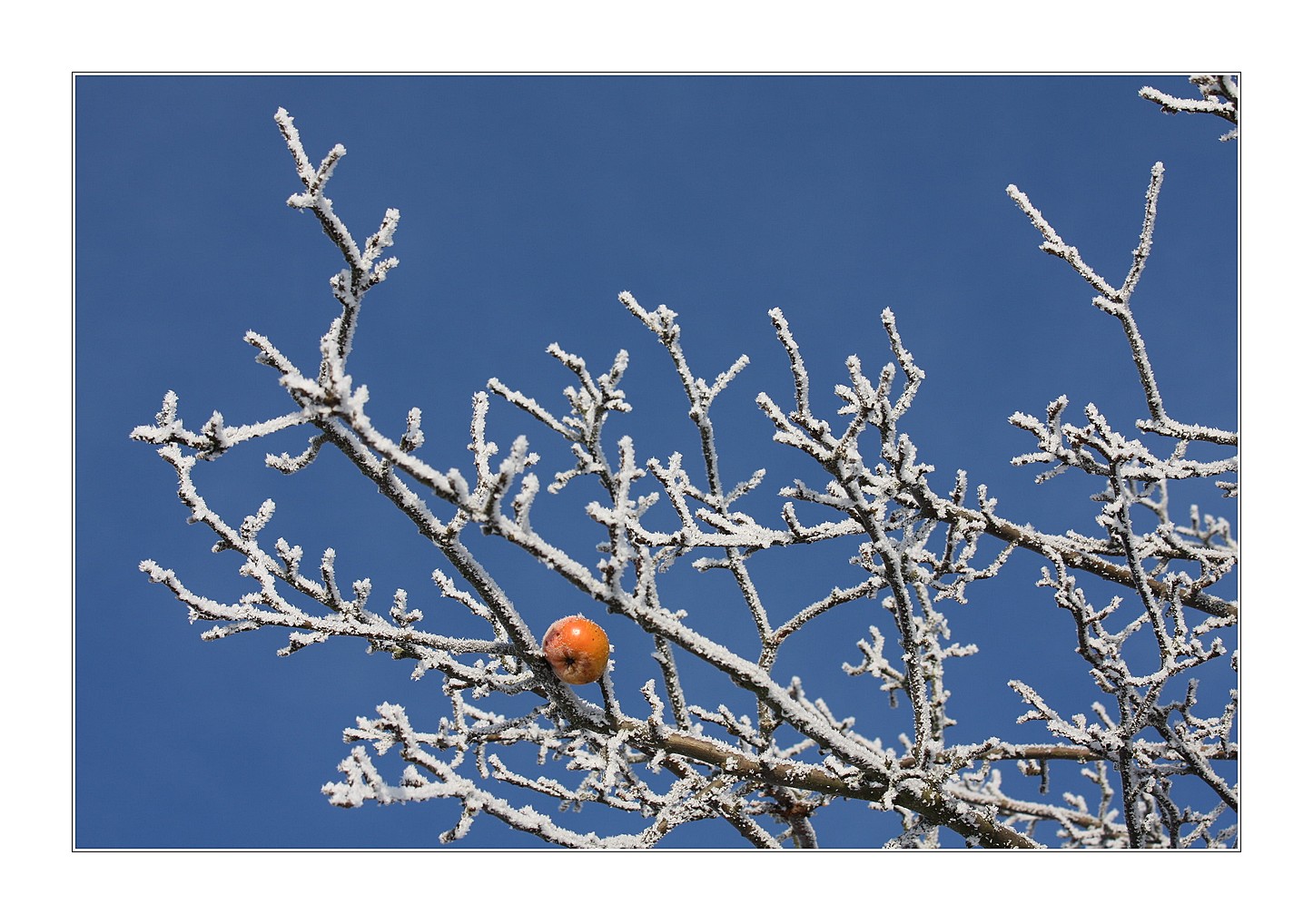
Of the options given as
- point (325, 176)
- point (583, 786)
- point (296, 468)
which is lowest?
point (583, 786)

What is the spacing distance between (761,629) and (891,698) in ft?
6.06

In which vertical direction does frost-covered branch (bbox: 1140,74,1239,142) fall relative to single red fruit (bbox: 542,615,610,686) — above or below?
above

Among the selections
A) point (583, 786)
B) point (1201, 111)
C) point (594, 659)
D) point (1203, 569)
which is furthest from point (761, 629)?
point (1201, 111)

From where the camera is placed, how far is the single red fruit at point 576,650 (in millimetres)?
3510

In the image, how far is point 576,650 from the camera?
3.51 meters

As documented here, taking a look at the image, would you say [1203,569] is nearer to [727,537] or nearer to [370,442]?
[727,537]

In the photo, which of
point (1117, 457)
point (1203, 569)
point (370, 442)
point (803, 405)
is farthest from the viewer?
point (1203, 569)

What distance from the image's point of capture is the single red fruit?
11.5 feet

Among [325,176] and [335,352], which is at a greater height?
[325,176]

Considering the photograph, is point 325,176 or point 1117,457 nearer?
point 325,176

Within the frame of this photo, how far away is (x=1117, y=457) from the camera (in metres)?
4.14

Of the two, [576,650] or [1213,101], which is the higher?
[1213,101]

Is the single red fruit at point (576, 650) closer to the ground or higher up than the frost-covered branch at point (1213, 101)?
closer to the ground

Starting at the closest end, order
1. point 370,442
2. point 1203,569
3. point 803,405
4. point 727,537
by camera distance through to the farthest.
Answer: point 370,442 < point 803,405 < point 727,537 < point 1203,569
